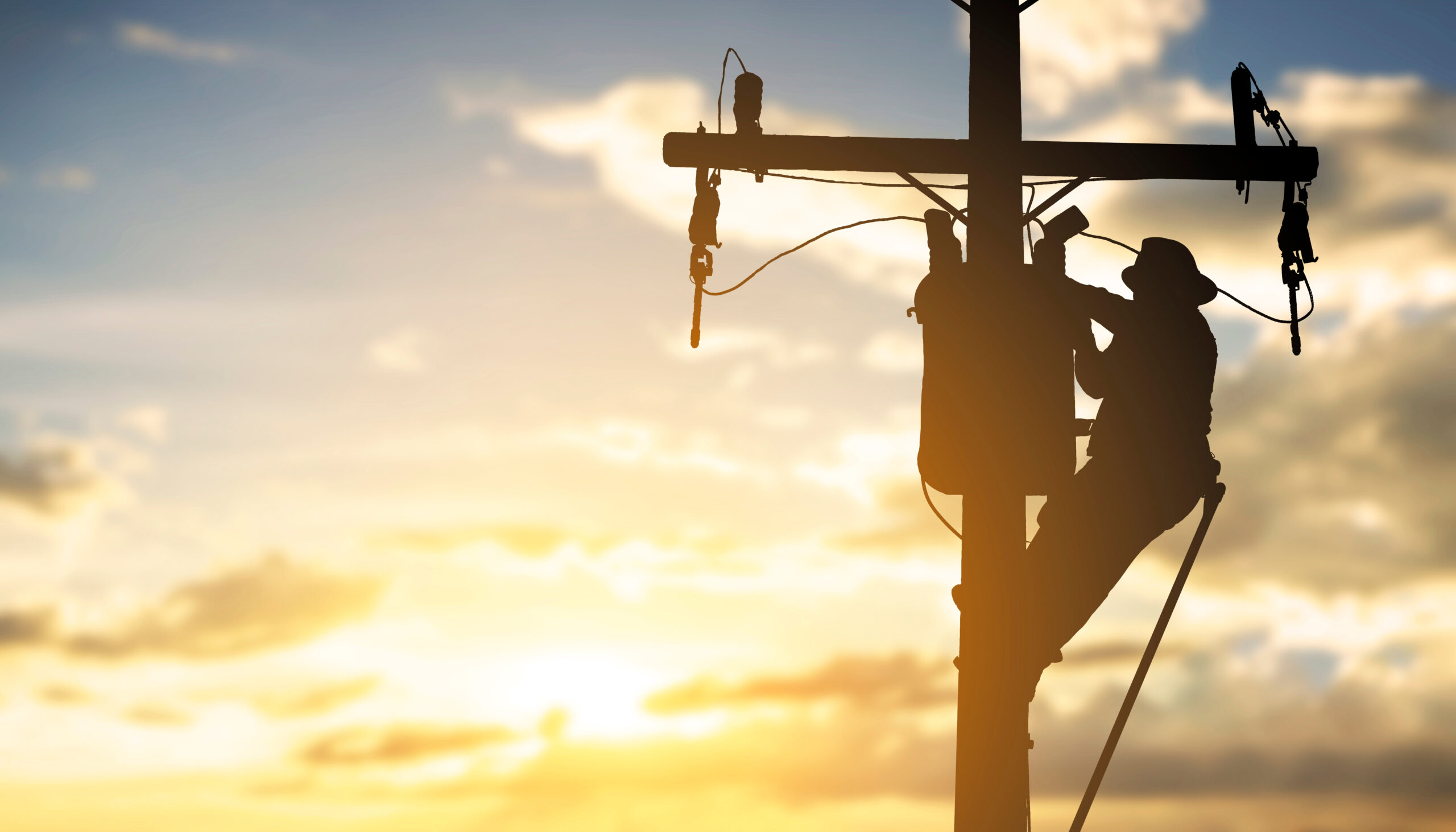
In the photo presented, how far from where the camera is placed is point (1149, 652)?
866 cm

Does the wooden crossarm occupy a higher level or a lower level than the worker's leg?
higher

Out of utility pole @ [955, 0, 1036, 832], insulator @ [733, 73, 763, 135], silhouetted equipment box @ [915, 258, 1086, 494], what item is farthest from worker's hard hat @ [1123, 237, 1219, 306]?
insulator @ [733, 73, 763, 135]

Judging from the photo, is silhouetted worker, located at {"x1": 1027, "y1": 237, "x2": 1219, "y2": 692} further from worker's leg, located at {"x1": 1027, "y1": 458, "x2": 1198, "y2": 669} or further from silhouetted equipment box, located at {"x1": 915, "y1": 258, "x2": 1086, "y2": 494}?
silhouetted equipment box, located at {"x1": 915, "y1": 258, "x2": 1086, "y2": 494}

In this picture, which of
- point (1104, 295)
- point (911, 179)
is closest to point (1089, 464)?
point (1104, 295)

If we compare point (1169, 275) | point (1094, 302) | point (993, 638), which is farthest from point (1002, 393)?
point (993, 638)

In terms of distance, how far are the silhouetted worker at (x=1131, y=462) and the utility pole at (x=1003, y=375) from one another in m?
0.17

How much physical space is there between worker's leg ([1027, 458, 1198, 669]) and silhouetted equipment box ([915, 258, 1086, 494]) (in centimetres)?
22

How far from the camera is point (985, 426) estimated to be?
28.7 feet

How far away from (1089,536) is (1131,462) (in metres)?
0.54

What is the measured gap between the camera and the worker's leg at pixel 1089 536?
27.9ft

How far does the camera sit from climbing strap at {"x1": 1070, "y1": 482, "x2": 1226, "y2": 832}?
8.60 metres

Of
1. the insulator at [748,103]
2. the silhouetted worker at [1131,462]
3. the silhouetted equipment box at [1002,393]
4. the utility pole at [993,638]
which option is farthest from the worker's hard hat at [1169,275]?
the insulator at [748,103]

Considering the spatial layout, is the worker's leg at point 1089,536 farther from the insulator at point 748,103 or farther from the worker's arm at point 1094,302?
the insulator at point 748,103

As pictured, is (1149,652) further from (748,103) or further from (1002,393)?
(748,103)
